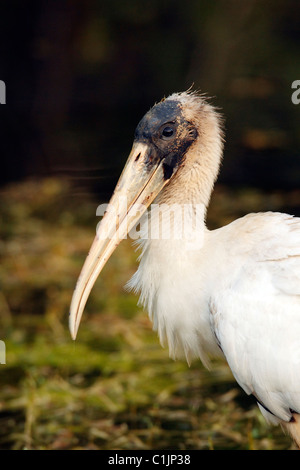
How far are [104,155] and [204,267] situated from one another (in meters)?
5.46

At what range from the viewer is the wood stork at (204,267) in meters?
3.19

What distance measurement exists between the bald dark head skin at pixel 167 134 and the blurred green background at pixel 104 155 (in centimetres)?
162

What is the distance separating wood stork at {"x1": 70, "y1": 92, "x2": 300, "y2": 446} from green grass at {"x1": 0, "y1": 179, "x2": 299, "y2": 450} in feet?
2.70

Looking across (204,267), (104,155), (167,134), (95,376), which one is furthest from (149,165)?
(104,155)

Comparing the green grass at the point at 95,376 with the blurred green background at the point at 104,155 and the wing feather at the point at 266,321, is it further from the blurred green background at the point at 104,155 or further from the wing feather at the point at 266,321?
the wing feather at the point at 266,321

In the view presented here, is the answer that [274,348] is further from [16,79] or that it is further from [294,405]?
[16,79]

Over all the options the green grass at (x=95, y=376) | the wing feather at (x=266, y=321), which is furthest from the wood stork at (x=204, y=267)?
the green grass at (x=95, y=376)

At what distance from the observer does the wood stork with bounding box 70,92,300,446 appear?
10.5ft

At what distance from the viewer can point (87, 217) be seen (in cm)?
744

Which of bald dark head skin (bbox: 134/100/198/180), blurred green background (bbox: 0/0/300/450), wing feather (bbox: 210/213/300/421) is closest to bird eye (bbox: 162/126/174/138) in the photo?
bald dark head skin (bbox: 134/100/198/180)

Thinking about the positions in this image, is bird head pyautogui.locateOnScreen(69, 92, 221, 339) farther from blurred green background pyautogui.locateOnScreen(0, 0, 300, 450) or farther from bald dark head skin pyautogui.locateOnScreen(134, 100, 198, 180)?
blurred green background pyautogui.locateOnScreen(0, 0, 300, 450)

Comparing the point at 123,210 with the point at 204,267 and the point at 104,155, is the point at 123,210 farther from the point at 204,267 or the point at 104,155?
the point at 104,155

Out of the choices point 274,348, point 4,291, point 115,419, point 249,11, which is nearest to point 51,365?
point 115,419
